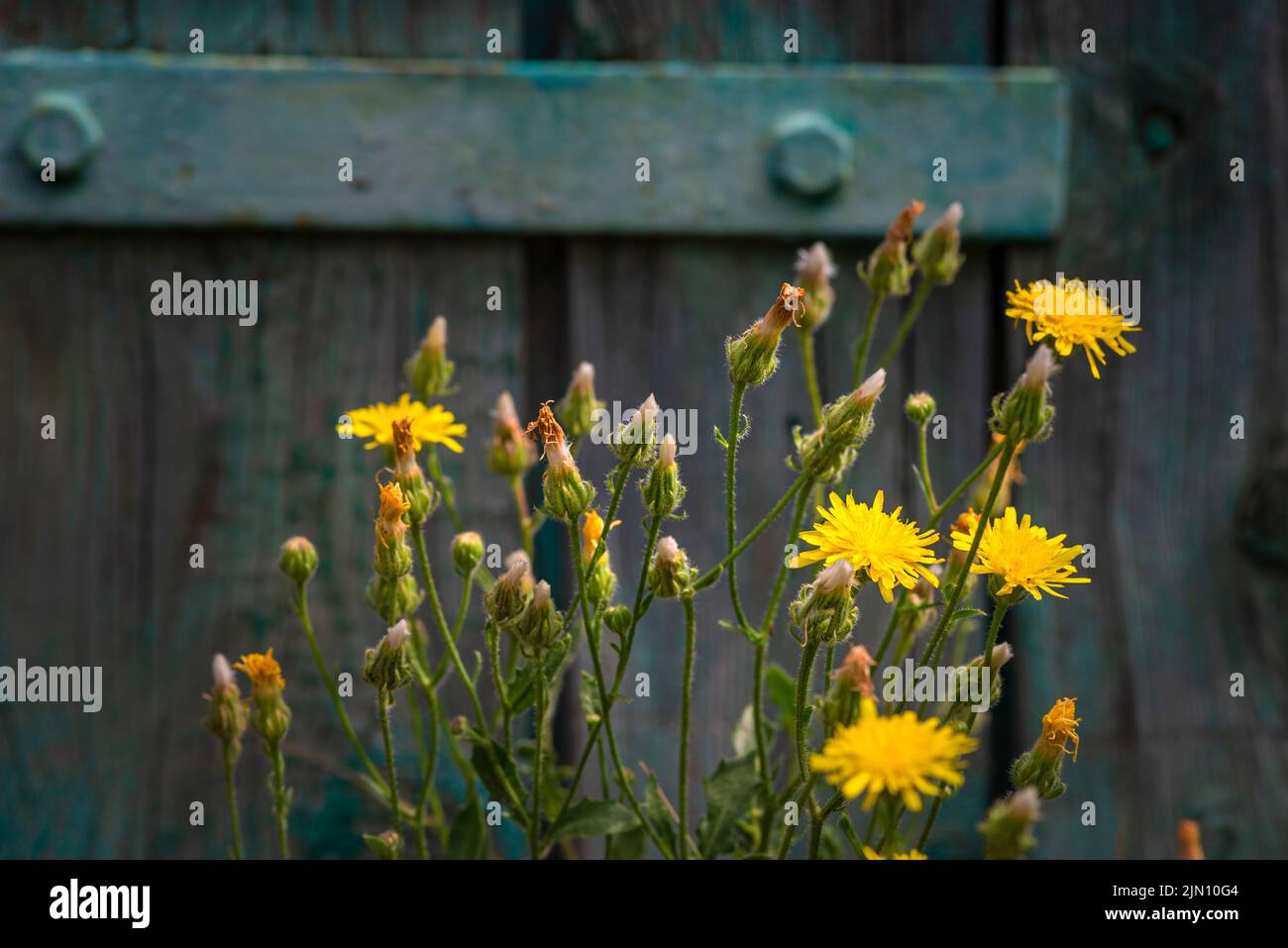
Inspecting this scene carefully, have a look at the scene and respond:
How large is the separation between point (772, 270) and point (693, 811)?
16.7 inches

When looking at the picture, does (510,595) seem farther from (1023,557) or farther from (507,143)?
(507,143)

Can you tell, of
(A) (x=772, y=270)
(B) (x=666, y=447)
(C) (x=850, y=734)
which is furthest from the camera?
(A) (x=772, y=270)

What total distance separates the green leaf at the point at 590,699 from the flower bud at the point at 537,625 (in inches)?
2.0

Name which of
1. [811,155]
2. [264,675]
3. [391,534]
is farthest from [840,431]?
[811,155]

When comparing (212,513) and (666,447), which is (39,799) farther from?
(666,447)

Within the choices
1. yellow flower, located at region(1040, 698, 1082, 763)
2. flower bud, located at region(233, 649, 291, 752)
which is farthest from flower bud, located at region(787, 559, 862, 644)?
flower bud, located at region(233, 649, 291, 752)

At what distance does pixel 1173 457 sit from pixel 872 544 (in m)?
0.61

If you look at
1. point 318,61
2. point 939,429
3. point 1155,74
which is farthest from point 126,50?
point 1155,74

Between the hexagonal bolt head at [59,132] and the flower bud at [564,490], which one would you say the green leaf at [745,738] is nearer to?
the flower bud at [564,490]

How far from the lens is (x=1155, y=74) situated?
1033 millimetres

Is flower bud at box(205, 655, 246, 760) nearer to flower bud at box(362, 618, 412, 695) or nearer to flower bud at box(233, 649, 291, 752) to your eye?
flower bud at box(233, 649, 291, 752)

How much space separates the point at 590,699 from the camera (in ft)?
2.10

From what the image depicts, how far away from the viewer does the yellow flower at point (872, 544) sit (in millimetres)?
540

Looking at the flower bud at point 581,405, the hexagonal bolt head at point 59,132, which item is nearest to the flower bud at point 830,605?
the flower bud at point 581,405
